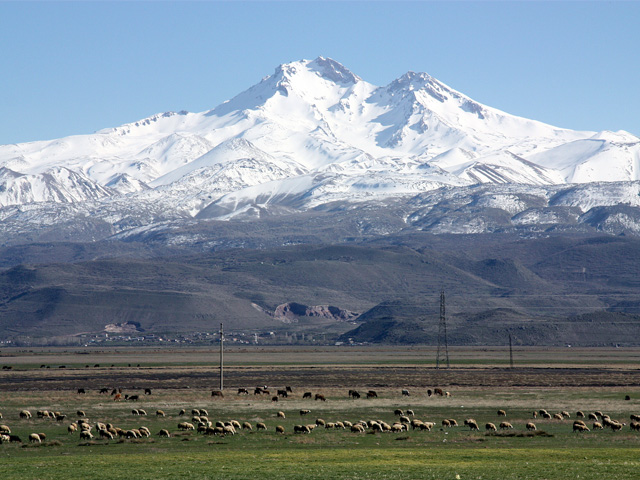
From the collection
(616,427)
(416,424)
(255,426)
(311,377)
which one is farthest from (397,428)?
(311,377)

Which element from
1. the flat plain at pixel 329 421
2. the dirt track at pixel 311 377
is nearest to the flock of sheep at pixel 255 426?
the flat plain at pixel 329 421

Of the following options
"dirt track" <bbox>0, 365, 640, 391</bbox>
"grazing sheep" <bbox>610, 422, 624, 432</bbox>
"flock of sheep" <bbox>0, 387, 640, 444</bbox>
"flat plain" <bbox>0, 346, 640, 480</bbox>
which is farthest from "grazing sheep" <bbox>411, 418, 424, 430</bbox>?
"dirt track" <bbox>0, 365, 640, 391</bbox>

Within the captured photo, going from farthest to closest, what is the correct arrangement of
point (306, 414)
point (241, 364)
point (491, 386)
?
1. point (241, 364)
2. point (491, 386)
3. point (306, 414)

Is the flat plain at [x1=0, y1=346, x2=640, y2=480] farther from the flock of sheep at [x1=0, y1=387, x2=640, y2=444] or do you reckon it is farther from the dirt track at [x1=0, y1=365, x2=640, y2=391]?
the flock of sheep at [x1=0, y1=387, x2=640, y2=444]

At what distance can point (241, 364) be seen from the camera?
14100 centimetres

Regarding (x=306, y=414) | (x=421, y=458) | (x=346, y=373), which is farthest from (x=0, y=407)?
(x=346, y=373)

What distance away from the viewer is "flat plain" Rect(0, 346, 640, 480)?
35.0 metres

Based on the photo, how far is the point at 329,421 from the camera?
189ft

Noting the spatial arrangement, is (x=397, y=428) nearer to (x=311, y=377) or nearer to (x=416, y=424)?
(x=416, y=424)

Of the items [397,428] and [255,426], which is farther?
[255,426]

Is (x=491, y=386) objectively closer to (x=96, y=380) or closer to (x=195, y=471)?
(x=96, y=380)

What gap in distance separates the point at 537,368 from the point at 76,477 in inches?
4135

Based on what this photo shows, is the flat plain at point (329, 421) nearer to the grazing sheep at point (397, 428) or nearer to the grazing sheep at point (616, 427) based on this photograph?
the grazing sheep at point (616, 427)

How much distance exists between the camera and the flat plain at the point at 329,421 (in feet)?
115
